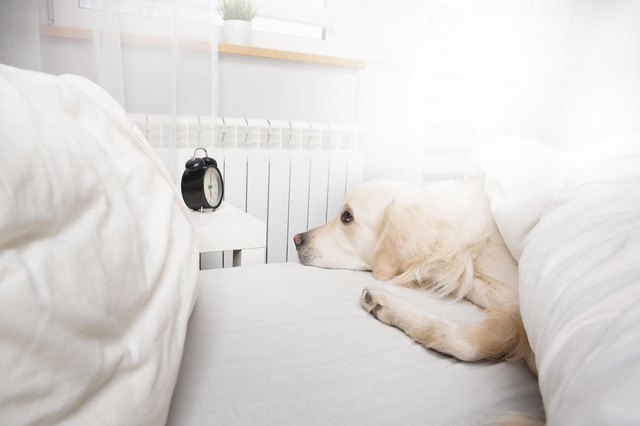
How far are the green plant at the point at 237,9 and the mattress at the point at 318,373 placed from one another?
4.21 ft

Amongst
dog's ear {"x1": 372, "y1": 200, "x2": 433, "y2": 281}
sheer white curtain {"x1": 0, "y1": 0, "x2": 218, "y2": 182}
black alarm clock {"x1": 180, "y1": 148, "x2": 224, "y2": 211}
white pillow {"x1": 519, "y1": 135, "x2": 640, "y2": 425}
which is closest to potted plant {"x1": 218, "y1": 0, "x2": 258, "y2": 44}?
sheer white curtain {"x1": 0, "y1": 0, "x2": 218, "y2": 182}

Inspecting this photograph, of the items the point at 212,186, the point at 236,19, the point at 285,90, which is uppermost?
the point at 236,19

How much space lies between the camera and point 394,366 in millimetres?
670

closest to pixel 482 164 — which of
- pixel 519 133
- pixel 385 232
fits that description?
pixel 385 232

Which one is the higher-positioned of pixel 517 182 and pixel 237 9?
pixel 237 9

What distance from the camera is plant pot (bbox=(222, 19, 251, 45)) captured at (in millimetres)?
1755

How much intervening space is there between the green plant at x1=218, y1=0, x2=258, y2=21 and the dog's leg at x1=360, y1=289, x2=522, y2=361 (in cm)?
142

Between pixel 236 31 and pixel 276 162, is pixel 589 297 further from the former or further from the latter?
pixel 236 31

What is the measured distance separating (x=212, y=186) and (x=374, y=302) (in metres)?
0.62

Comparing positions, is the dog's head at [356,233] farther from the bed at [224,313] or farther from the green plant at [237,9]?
the green plant at [237,9]

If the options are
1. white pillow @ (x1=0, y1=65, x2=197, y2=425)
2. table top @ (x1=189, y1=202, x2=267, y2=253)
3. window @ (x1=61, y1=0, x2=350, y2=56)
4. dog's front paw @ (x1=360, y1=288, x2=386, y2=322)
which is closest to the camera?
white pillow @ (x1=0, y1=65, x2=197, y2=425)

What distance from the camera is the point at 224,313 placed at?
0.80m

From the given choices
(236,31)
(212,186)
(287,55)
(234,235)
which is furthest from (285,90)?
(234,235)

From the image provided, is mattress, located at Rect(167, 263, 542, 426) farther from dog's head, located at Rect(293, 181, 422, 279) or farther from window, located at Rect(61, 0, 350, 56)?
window, located at Rect(61, 0, 350, 56)
